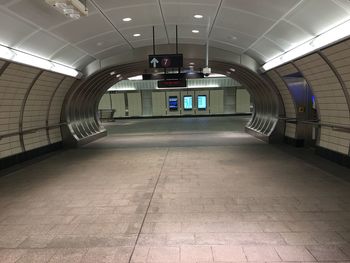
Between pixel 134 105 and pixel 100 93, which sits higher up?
pixel 100 93

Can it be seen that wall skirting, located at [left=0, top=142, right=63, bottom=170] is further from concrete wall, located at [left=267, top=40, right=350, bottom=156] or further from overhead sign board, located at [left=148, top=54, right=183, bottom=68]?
concrete wall, located at [left=267, top=40, right=350, bottom=156]

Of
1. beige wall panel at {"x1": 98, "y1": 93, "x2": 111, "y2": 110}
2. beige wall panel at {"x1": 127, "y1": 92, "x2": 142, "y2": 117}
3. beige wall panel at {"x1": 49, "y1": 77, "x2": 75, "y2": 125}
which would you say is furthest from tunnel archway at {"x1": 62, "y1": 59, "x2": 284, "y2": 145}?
beige wall panel at {"x1": 98, "y1": 93, "x2": 111, "y2": 110}

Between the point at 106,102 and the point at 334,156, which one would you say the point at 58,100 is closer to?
the point at 334,156

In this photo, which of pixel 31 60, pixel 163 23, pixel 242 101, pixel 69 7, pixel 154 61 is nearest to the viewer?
Answer: pixel 69 7

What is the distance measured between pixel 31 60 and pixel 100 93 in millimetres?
8113

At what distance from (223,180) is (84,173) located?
338 cm

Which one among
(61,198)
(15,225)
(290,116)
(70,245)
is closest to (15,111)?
(61,198)

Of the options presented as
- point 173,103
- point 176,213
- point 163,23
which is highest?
point 163,23

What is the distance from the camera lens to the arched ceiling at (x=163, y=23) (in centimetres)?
456

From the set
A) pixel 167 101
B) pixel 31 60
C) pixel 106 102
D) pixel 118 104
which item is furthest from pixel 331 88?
pixel 106 102

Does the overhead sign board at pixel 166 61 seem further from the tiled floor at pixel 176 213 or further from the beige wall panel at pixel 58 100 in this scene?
the beige wall panel at pixel 58 100

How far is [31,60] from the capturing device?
6.20 m

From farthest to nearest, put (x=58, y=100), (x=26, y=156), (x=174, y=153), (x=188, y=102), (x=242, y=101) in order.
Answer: (x=188, y=102), (x=242, y=101), (x=58, y=100), (x=174, y=153), (x=26, y=156)

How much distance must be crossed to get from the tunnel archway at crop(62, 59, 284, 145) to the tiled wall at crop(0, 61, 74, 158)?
0.85 meters
